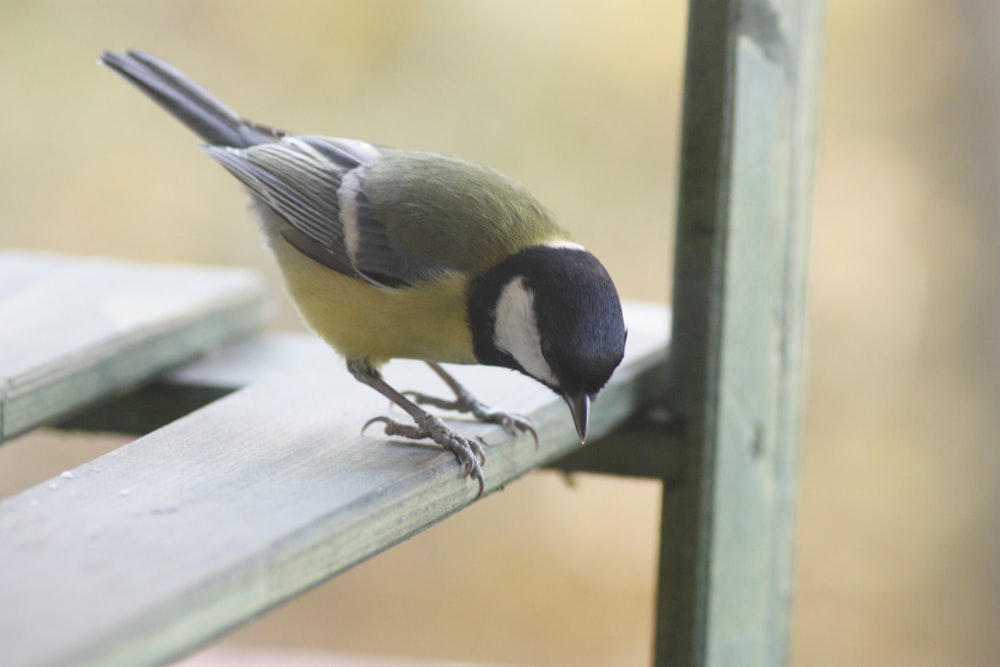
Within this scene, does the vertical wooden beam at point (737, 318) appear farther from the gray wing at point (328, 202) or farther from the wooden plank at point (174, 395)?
the wooden plank at point (174, 395)

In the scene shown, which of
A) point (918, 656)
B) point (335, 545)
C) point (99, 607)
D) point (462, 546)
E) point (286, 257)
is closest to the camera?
point (99, 607)

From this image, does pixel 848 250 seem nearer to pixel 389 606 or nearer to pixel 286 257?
pixel 389 606

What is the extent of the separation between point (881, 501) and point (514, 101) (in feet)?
7.61

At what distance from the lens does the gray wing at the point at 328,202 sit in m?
2.18

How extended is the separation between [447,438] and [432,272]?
0.38m

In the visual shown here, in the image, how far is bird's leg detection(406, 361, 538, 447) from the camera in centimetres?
205

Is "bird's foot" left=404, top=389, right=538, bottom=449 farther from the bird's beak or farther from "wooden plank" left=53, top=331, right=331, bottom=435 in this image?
"wooden plank" left=53, top=331, right=331, bottom=435

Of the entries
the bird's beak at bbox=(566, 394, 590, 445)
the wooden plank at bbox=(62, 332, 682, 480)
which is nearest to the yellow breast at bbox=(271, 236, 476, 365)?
the bird's beak at bbox=(566, 394, 590, 445)

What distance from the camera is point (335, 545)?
4.57ft

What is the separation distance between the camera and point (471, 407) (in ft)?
7.04

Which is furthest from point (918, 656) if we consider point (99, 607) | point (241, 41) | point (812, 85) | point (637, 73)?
point (99, 607)

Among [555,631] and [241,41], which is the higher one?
[241,41]

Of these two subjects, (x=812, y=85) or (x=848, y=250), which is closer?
(x=812, y=85)

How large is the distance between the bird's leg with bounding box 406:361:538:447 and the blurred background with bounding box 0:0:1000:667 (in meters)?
2.73
